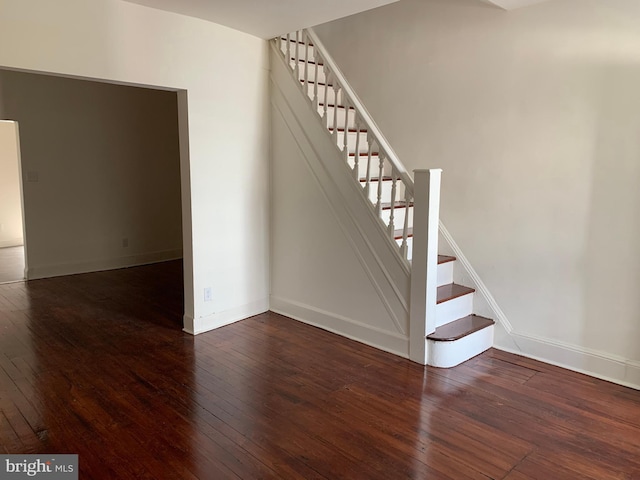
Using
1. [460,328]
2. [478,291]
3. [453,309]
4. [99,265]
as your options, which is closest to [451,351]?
[460,328]

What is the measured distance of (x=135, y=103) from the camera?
633 cm

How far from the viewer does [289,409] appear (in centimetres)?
270

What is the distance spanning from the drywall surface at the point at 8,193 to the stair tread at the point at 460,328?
24.6ft

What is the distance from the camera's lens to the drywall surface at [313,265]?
144 inches

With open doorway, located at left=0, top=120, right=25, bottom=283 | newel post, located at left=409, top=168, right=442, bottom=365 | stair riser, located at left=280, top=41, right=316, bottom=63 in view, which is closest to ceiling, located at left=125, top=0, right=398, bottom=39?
stair riser, located at left=280, top=41, right=316, bottom=63

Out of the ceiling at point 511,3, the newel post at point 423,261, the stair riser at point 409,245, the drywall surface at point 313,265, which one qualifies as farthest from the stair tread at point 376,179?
the ceiling at point 511,3

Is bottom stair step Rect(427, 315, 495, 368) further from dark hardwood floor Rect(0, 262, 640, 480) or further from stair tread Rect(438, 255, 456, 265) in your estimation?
stair tread Rect(438, 255, 456, 265)

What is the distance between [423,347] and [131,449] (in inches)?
75.6

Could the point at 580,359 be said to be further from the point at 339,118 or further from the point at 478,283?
the point at 339,118

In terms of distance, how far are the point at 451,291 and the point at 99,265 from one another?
15.2ft

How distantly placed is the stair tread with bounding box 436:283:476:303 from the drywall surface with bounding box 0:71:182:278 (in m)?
4.48

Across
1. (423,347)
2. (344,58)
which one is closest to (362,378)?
(423,347)

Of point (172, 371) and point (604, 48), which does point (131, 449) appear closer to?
point (172, 371)

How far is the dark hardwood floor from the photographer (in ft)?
7.26
